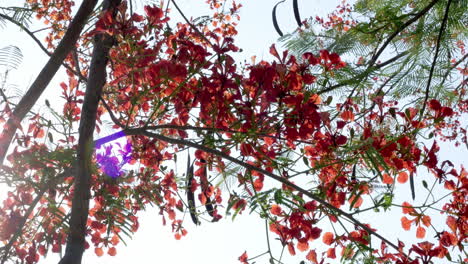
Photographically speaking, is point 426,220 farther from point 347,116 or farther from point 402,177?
point 347,116

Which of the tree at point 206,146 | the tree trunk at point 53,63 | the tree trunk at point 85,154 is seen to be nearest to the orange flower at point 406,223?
the tree at point 206,146

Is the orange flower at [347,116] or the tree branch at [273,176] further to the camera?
the orange flower at [347,116]

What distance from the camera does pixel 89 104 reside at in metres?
1.35

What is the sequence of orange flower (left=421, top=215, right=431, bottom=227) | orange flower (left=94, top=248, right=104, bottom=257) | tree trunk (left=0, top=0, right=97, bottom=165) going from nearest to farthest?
tree trunk (left=0, top=0, right=97, bottom=165) < orange flower (left=421, top=215, right=431, bottom=227) < orange flower (left=94, top=248, right=104, bottom=257)

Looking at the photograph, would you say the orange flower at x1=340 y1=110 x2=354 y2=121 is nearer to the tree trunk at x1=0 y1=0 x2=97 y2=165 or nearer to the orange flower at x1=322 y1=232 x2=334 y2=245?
the orange flower at x1=322 y1=232 x2=334 y2=245

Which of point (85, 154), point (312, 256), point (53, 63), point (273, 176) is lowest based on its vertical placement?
point (312, 256)

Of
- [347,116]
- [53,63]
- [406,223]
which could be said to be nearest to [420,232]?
[406,223]

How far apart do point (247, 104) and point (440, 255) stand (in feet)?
2.29

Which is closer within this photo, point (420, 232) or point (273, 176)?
point (273, 176)

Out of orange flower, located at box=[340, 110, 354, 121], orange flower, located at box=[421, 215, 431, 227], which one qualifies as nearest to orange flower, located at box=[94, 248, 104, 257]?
orange flower, located at box=[340, 110, 354, 121]

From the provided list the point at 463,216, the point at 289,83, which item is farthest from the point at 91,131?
the point at 463,216

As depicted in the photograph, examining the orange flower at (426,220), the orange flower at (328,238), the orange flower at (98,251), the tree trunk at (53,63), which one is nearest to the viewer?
the tree trunk at (53,63)

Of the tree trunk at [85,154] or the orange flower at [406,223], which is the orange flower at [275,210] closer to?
the orange flower at [406,223]

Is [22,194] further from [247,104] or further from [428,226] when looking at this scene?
[428,226]
